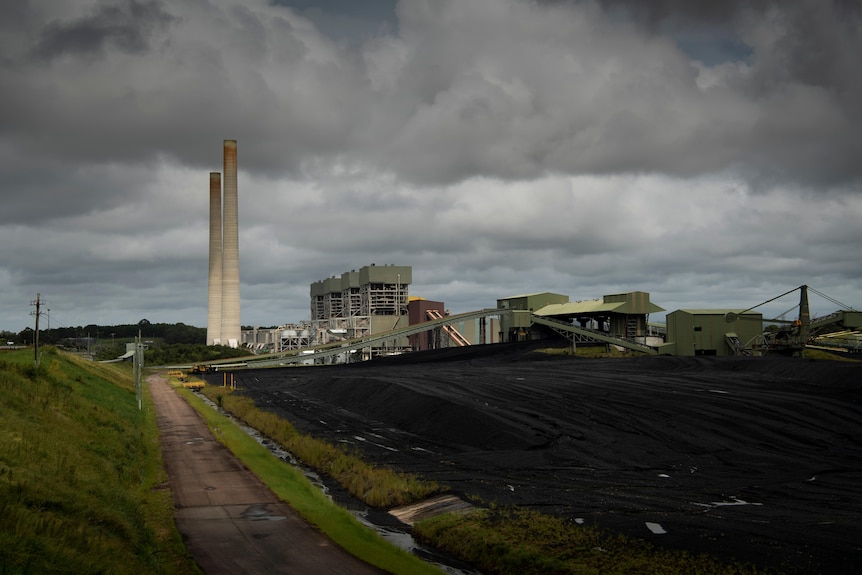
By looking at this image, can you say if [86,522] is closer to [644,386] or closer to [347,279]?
[644,386]

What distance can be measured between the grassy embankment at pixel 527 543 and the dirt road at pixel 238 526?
5.21 ft

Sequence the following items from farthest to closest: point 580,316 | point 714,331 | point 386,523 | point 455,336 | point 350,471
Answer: point 455,336 < point 580,316 < point 714,331 < point 350,471 < point 386,523

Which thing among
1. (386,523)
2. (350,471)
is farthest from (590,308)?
(386,523)

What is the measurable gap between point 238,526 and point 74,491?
185 inches

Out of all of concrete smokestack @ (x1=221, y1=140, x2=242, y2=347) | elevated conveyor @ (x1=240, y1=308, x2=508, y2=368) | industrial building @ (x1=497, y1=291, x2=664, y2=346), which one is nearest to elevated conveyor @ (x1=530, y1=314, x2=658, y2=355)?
industrial building @ (x1=497, y1=291, x2=664, y2=346)

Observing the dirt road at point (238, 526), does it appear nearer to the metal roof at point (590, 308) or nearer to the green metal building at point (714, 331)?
the green metal building at point (714, 331)

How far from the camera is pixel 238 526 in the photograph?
2144cm

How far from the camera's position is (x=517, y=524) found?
21.6 metres

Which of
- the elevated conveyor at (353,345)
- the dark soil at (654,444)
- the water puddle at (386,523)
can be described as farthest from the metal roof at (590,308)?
the water puddle at (386,523)

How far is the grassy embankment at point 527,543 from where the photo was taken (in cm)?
1789

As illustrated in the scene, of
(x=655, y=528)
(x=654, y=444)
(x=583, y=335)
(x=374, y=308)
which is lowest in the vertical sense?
(x=655, y=528)

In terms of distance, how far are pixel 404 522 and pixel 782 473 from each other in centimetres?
1625

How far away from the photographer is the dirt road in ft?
59.0

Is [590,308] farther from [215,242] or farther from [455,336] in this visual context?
[215,242]
